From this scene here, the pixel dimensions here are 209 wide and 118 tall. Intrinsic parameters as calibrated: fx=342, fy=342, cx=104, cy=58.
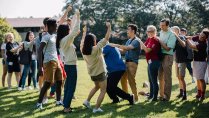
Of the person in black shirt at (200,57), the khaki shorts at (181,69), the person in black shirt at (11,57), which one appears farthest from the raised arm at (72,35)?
the person in black shirt at (11,57)

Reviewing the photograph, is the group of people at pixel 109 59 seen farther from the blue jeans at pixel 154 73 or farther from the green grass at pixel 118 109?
the green grass at pixel 118 109

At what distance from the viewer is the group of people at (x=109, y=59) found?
25.9 ft

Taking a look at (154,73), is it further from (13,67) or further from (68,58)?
(13,67)

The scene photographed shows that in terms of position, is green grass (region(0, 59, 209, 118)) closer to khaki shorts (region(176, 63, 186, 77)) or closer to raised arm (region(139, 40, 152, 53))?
khaki shorts (region(176, 63, 186, 77))

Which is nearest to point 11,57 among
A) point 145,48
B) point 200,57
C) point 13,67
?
point 13,67

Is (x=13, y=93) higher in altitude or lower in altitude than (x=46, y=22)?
lower

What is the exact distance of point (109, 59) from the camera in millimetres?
8789

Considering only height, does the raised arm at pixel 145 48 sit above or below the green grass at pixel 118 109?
above

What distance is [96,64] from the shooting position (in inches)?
315

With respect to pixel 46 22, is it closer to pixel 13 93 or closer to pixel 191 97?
pixel 13 93

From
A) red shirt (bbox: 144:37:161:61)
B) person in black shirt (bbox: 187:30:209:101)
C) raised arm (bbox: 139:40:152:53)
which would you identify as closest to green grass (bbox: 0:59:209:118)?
person in black shirt (bbox: 187:30:209:101)

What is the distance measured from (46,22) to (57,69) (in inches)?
45.9

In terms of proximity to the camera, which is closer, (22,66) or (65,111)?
(65,111)

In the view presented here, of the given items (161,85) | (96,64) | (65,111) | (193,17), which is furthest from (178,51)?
(193,17)
